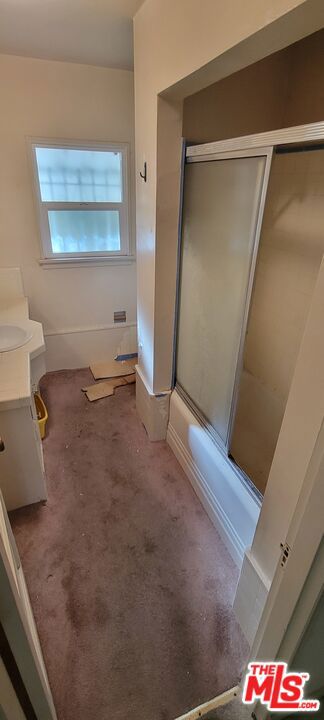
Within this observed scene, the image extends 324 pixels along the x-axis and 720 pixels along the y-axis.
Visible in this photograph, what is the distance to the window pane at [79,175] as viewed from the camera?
Answer: 2428 millimetres

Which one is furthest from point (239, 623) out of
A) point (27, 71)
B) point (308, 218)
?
point (27, 71)

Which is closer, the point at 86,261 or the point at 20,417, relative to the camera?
the point at 20,417

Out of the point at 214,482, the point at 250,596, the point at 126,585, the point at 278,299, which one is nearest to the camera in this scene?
the point at 250,596

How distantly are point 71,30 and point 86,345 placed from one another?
2.04 meters

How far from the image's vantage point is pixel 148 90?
162 centimetres

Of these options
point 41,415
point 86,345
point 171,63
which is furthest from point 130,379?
point 171,63

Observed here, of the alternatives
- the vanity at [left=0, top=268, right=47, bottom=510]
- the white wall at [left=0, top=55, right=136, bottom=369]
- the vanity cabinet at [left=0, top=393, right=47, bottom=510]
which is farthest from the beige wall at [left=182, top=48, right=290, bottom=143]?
the vanity cabinet at [left=0, top=393, right=47, bottom=510]

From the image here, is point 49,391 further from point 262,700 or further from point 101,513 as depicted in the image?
point 262,700

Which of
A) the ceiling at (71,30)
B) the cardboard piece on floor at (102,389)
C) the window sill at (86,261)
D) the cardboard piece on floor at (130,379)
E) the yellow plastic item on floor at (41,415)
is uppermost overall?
the ceiling at (71,30)

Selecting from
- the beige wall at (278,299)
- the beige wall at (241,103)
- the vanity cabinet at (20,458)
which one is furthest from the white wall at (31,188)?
the vanity cabinet at (20,458)

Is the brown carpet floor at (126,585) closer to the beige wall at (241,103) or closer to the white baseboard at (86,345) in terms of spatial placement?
the white baseboard at (86,345)

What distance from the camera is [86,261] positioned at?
9.06ft

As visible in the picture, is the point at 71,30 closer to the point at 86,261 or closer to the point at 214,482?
the point at 86,261

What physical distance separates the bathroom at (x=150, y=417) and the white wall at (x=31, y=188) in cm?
1
